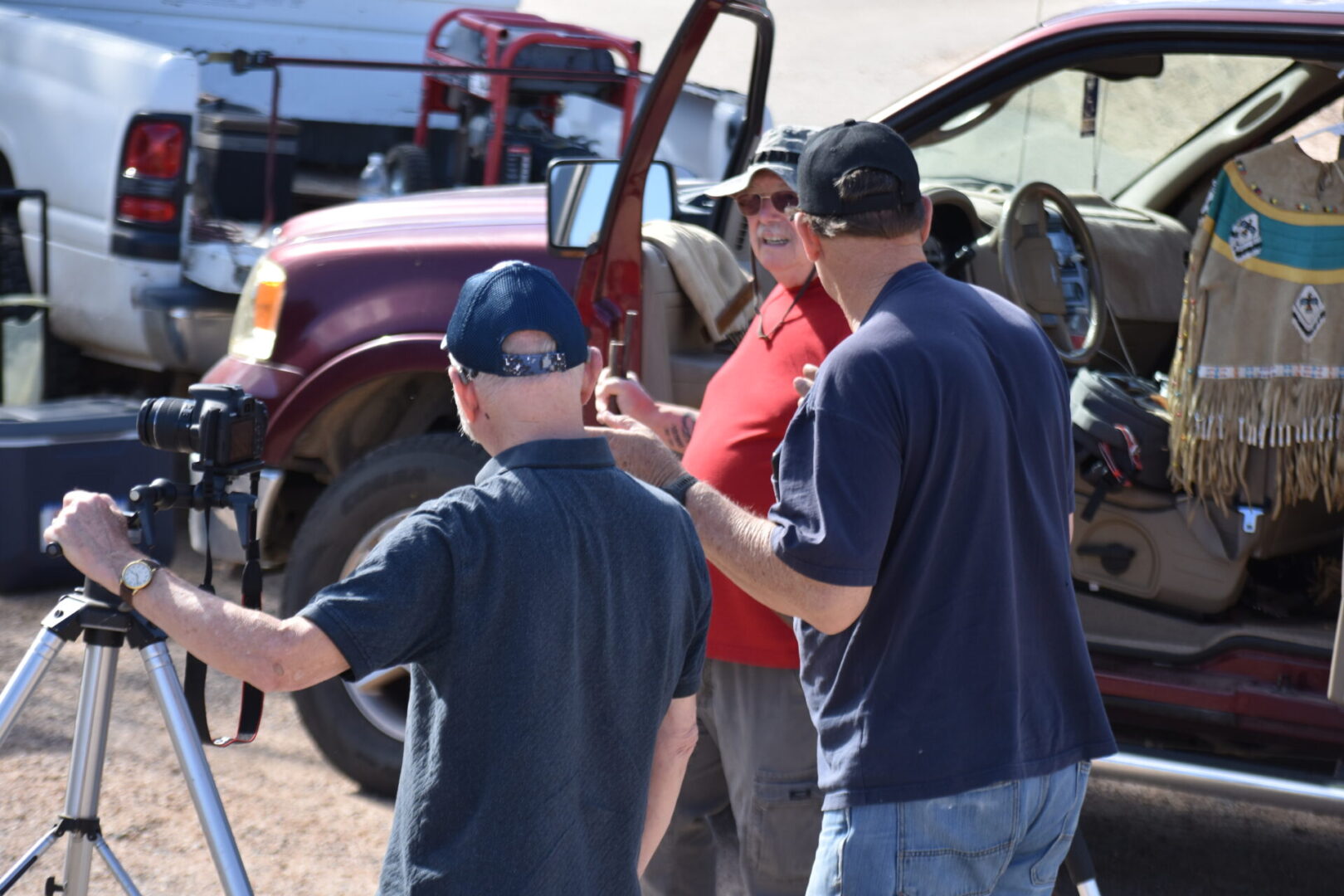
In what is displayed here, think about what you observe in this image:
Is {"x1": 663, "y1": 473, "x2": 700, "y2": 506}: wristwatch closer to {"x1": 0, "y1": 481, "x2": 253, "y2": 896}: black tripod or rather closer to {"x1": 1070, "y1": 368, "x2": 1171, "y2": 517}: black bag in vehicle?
{"x1": 0, "y1": 481, "x2": 253, "y2": 896}: black tripod

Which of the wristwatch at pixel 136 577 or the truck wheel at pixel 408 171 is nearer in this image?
the wristwatch at pixel 136 577

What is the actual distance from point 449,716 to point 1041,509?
0.91 metres

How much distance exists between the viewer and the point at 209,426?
2480mm

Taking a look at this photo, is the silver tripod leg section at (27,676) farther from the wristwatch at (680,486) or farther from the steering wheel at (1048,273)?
the steering wheel at (1048,273)

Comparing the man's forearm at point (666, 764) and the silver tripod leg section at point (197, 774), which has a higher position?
the man's forearm at point (666, 764)

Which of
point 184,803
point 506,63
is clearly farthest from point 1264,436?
point 506,63

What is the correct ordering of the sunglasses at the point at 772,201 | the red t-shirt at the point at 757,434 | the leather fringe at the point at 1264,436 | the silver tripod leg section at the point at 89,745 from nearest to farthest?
1. the silver tripod leg section at the point at 89,745
2. the red t-shirt at the point at 757,434
3. the sunglasses at the point at 772,201
4. the leather fringe at the point at 1264,436

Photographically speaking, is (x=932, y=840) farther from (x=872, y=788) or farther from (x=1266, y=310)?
(x=1266, y=310)

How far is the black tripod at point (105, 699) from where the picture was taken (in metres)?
2.46

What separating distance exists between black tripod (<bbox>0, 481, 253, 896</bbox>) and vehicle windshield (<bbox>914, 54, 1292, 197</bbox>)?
2.35m

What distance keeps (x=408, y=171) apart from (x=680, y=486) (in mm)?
6489

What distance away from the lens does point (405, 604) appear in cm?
182

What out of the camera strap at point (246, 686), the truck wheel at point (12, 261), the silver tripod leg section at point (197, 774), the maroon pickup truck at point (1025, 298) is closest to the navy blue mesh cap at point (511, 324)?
the camera strap at point (246, 686)

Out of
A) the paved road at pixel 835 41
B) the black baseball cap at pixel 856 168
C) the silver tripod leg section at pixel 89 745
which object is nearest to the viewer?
the black baseball cap at pixel 856 168
